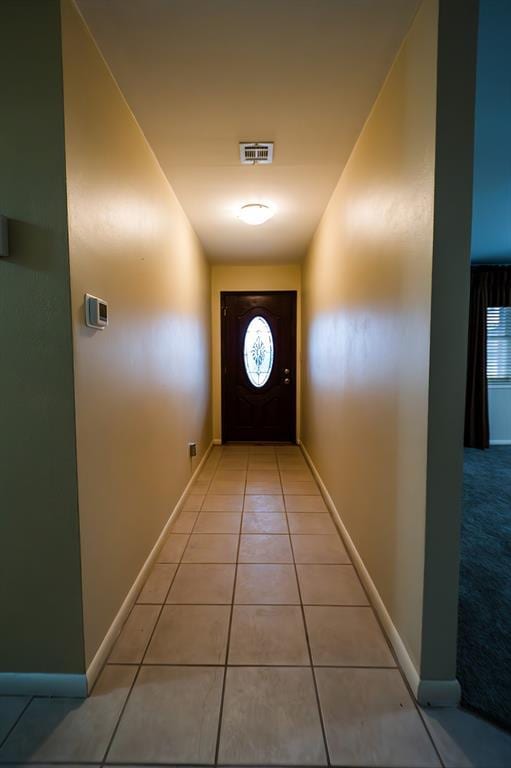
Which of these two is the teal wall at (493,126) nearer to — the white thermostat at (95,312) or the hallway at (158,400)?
the hallway at (158,400)

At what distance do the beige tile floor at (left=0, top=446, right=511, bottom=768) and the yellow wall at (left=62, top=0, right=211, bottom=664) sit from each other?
20 centimetres

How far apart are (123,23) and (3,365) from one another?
1.31 m

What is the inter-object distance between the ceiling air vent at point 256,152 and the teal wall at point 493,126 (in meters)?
1.04

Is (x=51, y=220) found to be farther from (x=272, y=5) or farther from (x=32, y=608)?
(x=32, y=608)

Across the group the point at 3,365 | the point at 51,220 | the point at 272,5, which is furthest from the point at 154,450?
the point at 272,5

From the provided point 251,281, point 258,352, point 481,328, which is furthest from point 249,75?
point 481,328

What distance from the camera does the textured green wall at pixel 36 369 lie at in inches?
46.3

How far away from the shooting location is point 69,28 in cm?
122

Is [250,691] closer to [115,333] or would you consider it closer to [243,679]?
[243,679]

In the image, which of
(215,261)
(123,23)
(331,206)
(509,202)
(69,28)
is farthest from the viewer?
(215,261)

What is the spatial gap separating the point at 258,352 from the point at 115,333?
346 cm

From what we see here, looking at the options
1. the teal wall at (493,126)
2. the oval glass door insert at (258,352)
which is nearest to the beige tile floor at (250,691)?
the teal wall at (493,126)

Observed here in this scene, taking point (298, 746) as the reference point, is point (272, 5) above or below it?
above

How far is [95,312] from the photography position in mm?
1346
